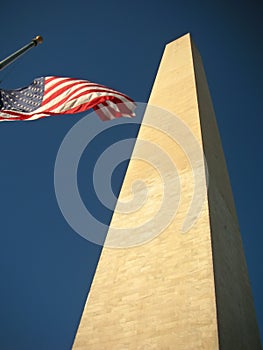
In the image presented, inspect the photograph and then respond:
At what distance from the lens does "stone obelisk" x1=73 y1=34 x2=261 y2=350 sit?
7.79 metres

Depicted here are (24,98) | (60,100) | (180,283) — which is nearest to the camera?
(60,100)

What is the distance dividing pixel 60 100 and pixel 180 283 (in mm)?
4499

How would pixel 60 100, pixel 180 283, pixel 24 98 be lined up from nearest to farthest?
pixel 60 100, pixel 24 98, pixel 180 283

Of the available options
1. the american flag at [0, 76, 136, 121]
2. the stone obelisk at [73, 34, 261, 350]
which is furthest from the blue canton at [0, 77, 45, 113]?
the stone obelisk at [73, 34, 261, 350]

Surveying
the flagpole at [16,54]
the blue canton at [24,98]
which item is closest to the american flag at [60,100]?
the blue canton at [24,98]

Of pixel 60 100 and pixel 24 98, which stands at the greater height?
pixel 24 98

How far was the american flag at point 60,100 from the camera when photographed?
7395 mm

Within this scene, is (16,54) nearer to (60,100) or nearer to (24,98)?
(24,98)

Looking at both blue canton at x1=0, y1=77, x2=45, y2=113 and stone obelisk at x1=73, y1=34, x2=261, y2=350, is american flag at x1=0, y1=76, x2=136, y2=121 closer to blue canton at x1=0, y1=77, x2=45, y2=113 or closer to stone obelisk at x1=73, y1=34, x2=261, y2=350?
blue canton at x1=0, y1=77, x2=45, y2=113

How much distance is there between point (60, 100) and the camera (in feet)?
24.7

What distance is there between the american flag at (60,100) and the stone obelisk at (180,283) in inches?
136

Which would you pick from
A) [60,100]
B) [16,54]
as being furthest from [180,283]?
[16,54]

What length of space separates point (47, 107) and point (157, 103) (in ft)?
24.9

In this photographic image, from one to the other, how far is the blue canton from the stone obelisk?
448 centimetres
